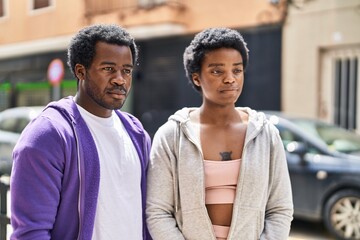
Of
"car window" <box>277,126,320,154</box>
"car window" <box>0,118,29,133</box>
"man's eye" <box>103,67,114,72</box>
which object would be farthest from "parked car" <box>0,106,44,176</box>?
"man's eye" <box>103,67,114,72</box>

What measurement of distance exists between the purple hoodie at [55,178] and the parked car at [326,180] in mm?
4149

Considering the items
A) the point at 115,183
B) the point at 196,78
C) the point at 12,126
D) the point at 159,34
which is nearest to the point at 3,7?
the point at 159,34

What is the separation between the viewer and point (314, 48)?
9844 mm

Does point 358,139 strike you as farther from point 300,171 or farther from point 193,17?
point 193,17

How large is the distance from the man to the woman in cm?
12

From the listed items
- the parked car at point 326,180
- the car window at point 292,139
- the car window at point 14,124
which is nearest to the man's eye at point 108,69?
the parked car at point 326,180

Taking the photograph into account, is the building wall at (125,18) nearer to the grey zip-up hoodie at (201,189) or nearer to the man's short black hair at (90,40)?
the grey zip-up hoodie at (201,189)

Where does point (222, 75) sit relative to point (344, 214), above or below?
above

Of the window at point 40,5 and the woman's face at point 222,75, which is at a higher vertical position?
the window at point 40,5

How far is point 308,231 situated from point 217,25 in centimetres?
677

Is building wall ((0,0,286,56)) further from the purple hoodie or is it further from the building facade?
the purple hoodie

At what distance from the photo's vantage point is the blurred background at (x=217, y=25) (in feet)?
31.6

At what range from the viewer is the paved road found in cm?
540

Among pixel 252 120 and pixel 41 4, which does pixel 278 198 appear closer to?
pixel 252 120
